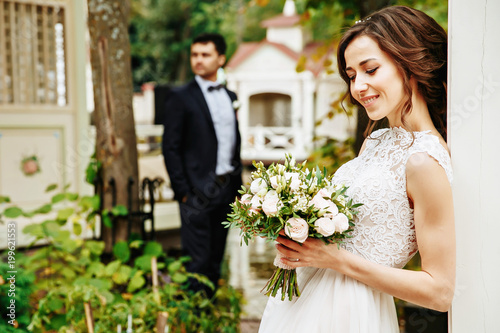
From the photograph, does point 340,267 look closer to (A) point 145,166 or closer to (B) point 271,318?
(B) point 271,318

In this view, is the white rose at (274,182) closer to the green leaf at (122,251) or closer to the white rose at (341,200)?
the white rose at (341,200)

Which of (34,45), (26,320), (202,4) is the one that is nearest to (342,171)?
(26,320)

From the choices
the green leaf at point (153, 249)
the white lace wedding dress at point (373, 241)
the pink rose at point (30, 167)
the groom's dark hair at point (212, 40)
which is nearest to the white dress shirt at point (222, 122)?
the groom's dark hair at point (212, 40)

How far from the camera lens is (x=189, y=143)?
4.20m

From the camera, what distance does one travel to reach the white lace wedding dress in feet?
5.27

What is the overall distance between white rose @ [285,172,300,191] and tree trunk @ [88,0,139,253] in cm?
281

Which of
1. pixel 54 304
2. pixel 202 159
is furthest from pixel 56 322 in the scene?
pixel 202 159

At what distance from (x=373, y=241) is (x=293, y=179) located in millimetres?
322

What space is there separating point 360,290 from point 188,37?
2111cm

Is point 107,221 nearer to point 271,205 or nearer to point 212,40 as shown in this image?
point 212,40

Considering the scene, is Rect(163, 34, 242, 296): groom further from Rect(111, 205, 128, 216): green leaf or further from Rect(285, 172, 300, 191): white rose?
Rect(285, 172, 300, 191): white rose

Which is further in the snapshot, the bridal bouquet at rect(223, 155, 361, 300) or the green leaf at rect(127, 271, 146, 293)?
the green leaf at rect(127, 271, 146, 293)

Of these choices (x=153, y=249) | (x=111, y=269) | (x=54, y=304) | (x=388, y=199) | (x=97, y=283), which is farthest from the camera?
(x=153, y=249)

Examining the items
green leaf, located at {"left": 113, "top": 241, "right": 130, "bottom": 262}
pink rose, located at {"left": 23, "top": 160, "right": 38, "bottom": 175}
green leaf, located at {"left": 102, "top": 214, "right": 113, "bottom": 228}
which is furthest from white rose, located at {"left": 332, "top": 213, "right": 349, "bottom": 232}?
pink rose, located at {"left": 23, "top": 160, "right": 38, "bottom": 175}
